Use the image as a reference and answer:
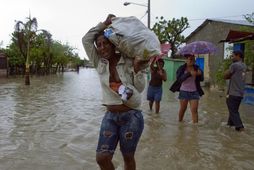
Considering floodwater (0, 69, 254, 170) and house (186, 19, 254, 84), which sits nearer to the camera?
floodwater (0, 69, 254, 170)

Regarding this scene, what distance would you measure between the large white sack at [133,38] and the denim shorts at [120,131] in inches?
22.6

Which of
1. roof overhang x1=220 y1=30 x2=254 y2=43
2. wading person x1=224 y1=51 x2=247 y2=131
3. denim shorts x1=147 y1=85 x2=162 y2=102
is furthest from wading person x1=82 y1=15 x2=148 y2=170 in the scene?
roof overhang x1=220 y1=30 x2=254 y2=43

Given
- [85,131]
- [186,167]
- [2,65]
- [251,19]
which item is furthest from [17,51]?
[186,167]

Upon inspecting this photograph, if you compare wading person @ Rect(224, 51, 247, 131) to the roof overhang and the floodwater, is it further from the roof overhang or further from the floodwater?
the roof overhang

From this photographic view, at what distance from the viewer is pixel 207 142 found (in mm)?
6992

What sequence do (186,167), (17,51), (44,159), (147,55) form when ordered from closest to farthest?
1. (147,55)
2. (186,167)
3. (44,159)
4. (17,51)

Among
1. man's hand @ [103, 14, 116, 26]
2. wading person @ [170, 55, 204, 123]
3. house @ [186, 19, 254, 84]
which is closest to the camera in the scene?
man's hand @ [103, 14, 116, 26]

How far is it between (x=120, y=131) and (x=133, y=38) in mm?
870

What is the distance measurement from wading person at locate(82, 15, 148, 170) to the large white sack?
0.11 metres

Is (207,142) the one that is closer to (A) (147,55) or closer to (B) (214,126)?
(B) (214,126)

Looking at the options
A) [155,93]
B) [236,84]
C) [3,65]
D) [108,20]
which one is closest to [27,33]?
[3,65]

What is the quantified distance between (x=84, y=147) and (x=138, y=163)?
1.32m

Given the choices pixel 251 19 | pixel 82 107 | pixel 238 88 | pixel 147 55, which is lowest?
pixel 82 107

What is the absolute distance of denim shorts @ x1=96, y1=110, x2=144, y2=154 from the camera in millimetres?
3729
